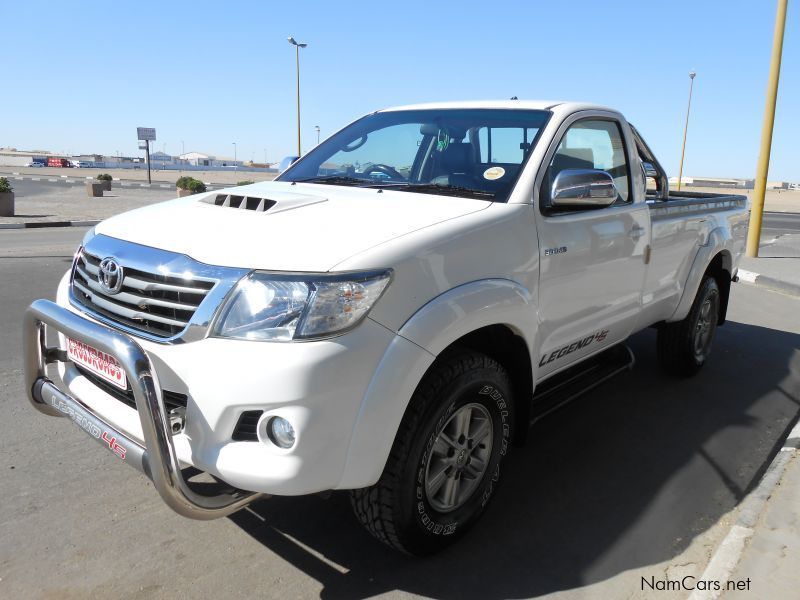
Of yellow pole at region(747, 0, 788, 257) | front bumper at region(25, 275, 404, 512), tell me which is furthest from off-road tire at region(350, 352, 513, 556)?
yellow pole at region(747, 0, 788, 257)

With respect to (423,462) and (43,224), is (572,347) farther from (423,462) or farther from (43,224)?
(43,224)

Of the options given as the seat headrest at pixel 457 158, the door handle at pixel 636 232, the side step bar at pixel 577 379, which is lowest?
the side step bar at pixel 577 379

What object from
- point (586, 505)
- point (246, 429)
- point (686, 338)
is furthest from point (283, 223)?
point (686, 338)

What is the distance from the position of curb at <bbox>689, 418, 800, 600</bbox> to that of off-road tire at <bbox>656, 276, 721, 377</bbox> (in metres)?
1.28

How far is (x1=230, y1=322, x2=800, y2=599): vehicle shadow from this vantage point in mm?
2816

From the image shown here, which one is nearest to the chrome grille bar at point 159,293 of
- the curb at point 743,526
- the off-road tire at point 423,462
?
the off-road tire at point 423,462

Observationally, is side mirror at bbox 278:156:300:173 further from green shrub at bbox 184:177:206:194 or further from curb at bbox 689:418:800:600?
green shrub at bbox 184:177:206:194

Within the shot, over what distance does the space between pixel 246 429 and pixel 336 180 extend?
6.07 ft

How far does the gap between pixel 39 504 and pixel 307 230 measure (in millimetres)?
1941

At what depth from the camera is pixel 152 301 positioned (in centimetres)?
245

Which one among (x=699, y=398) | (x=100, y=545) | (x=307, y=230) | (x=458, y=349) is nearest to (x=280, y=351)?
(x=307, y=230)

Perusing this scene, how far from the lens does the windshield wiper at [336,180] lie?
3646 mm

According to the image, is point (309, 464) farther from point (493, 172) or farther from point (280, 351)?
point (493, 172)

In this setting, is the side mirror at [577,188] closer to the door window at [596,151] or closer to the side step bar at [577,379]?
the door window at [596,151]
